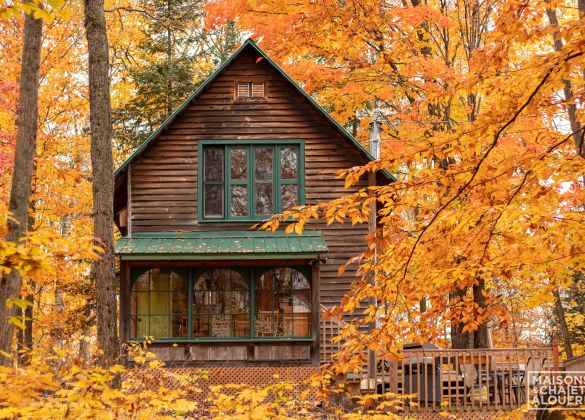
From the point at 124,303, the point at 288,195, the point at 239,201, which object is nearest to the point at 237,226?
the point at 239,201

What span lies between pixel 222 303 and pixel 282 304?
139 cm

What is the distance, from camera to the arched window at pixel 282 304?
50.7 ft

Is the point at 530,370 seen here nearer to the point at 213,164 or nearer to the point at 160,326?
the point at 160,326

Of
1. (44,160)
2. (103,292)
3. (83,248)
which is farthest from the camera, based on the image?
(44,160)

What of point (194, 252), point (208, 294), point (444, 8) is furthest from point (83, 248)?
A: point (444, 8)

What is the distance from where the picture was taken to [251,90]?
55.2 feet

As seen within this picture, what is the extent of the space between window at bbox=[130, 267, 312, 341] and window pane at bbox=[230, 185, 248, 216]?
155cm

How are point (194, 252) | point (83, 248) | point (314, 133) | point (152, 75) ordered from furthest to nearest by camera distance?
point (152, 75) → point (314, 133) → point (194, 252) → point (83, 248)

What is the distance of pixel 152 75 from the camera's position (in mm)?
25359

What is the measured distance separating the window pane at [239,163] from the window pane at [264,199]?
496 millimetres

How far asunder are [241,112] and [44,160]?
6094 mm

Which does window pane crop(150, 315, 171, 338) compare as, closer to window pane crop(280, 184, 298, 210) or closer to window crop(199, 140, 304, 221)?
window crop(199, 140, 304, 221)

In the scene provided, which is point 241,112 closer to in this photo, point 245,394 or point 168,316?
point 168,316

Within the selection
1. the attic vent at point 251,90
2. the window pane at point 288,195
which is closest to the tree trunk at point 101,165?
the attic vent at point 251,90
